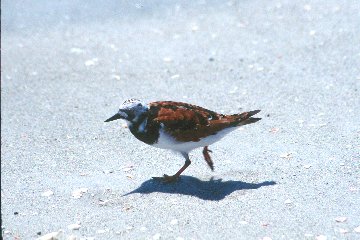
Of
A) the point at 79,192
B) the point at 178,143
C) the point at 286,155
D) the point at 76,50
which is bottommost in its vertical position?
the point at 76,50

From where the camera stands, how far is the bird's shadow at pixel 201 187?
6.72 meters

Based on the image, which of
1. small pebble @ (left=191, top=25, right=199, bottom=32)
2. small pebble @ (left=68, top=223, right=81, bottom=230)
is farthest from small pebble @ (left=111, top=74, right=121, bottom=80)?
small pebble @ (left=68, top=223, right=81, bottom=230)

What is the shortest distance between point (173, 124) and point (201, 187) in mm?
748

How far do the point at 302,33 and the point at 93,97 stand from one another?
12.7ft

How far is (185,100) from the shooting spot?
9422mm

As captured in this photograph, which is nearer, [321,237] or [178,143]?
[321,237]

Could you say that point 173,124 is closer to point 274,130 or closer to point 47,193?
point 47,193

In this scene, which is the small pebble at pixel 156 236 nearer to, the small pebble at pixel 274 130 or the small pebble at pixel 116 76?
the small pebble at pixel 274 130

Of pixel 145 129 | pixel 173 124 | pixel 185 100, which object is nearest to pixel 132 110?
pixel 145 129

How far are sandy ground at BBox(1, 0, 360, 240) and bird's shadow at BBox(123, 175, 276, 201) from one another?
12 millimetres

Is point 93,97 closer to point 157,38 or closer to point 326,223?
point 157,38

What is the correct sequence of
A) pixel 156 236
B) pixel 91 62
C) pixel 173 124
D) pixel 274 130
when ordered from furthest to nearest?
pixel 91 62
pixel 274 130
pixel 173 124
pixel 156 236

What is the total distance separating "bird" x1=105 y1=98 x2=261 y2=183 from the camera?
6.73 m

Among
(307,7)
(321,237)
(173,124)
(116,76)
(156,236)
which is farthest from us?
(307,7)
